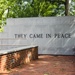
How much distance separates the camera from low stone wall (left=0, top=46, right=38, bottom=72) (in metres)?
11.1

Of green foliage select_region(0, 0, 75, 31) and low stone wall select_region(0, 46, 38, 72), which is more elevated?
green foliage select_region(0, 0, 75, 31)

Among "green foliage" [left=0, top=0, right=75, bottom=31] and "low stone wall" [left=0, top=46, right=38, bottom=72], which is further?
"green foliage" [left=0, top=0, right=75, bottom=31]

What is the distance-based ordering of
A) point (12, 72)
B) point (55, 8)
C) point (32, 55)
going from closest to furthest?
point (12, 72) → point (32, 55) → point (55, 8)

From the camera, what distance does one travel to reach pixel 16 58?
41.1 ft

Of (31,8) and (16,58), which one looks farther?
(31,8)

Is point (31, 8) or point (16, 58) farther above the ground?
point (31, 8)

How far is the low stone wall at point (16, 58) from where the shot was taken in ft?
36.3

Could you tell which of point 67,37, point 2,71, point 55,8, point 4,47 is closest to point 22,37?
point 4,47

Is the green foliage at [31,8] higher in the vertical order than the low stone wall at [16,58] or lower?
higher

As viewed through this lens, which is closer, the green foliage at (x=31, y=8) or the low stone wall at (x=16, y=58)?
the low stone wall at (x=16, y=58)

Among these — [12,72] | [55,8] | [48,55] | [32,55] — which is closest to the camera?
[12,72]

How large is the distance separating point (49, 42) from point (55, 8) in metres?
12.0

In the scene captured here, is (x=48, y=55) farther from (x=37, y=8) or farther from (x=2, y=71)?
(x=37, y=8)

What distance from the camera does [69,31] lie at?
63.6ft
